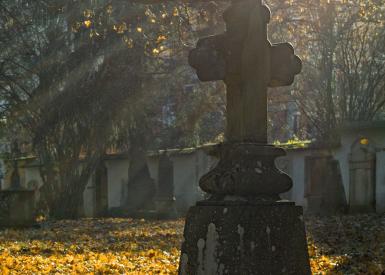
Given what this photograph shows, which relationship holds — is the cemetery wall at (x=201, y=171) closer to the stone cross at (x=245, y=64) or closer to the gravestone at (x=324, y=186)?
the gravestone at (x=324, y=186)

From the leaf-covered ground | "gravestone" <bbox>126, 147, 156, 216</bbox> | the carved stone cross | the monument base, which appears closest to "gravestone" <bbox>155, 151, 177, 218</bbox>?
"gravestone" <bbox>126, 147, 156, 216</bbox>

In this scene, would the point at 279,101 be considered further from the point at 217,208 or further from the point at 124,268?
the point at 217,208

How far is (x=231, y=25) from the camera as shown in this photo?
4.68m

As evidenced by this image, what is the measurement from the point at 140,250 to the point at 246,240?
19.6 ft

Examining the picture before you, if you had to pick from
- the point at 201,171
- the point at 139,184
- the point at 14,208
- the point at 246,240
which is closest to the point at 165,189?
the point at 139,184

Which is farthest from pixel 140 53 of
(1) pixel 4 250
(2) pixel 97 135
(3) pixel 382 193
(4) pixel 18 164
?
(4) pixel 18 164

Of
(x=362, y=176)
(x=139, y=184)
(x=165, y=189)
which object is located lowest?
(x=165, y=189)

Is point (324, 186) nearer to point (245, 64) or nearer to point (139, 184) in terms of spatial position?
point (139, 184)

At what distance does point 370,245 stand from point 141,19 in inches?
239

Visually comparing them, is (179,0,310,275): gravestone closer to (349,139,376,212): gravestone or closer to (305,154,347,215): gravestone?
(349,139,376,212): gravestone

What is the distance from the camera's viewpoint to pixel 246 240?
165 inches

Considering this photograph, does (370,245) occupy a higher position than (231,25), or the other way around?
(231,25)

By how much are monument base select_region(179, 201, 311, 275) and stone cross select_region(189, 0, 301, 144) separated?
553 mm

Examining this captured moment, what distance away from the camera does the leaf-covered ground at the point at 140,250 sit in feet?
24.3
